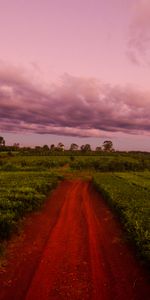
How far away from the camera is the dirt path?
10117 mm

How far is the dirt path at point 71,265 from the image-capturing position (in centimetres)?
1012

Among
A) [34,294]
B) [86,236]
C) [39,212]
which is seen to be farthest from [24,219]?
[34,294]

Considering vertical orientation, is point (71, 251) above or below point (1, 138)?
below

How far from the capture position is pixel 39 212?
24.0 m

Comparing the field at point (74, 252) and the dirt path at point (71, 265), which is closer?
the dirt path at point (71, 265)

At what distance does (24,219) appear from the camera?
68.4ft

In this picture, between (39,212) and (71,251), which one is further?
(39,212)

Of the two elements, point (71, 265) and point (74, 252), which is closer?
point (71, 265)

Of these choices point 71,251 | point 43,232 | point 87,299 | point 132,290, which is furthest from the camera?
point 43,232

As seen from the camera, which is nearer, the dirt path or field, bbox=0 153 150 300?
the dirt path

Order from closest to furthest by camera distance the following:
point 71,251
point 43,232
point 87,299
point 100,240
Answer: point 87,299 < point 71,251 < point 100,240 < point 43,232

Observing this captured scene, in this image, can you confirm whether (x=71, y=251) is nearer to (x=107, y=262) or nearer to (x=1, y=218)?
(x=107, y=262)

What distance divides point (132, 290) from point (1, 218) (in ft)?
28.2

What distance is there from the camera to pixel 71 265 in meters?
12.4
